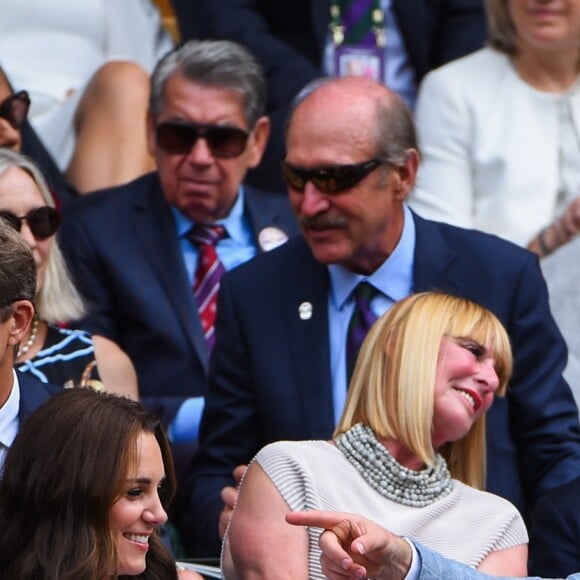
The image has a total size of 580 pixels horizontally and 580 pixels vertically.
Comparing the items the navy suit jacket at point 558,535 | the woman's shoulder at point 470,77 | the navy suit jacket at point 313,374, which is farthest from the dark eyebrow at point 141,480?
the woman's shoulder at point 470,77

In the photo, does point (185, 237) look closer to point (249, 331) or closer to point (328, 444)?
point (249, 331)

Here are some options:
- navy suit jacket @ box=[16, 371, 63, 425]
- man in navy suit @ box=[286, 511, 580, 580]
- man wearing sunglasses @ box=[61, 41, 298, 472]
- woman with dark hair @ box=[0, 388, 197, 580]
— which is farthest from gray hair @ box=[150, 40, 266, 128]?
man in navy suit @ box=[286, 511, 580, 580]

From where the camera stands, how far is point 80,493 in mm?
3197

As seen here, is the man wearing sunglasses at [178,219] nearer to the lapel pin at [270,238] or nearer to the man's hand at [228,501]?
the lapel pin at [270,238]

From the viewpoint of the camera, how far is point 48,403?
3.32m

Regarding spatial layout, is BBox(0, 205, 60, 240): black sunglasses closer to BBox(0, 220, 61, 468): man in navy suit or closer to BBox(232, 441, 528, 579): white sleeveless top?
BBox(0, 220, 61, 468): man in navy suit

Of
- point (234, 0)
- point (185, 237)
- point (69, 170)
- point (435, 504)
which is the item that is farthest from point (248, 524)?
point (234, 0)

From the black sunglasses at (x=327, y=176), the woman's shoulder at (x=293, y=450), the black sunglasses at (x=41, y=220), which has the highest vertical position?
the black sunglasses at (x=327, y=176)

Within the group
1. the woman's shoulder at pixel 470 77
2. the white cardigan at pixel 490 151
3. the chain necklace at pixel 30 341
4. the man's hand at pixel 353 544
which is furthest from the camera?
the woman's shoulder at pixel 470 77

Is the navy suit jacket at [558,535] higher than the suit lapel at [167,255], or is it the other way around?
the navy suit jacket at [558,535]

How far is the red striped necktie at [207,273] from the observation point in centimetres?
513

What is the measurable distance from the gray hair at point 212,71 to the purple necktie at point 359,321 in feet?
3.27

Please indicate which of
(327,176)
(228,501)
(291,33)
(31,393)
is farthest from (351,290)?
(291,33)

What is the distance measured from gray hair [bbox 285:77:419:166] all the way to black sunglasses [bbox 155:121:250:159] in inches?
20.6
